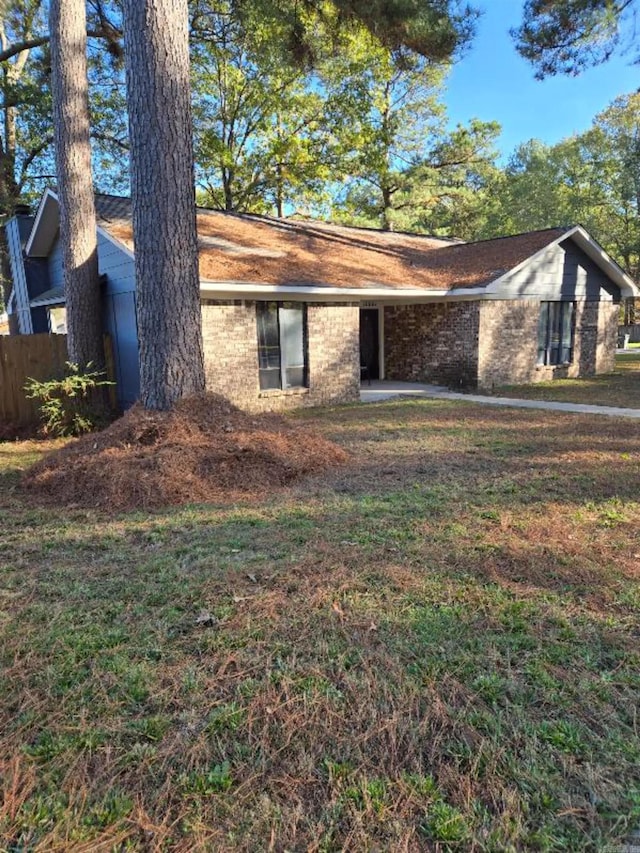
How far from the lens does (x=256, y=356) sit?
1028 cm

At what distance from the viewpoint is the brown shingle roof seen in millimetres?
10234

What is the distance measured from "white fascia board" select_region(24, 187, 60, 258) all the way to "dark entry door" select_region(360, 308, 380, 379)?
793 cm

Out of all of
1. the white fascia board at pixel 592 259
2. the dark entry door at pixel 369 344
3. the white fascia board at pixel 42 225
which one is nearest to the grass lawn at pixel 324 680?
the white fascia board at pixel 592 259

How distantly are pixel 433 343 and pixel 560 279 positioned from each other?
382 cm

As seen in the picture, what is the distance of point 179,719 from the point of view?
6.80 ft

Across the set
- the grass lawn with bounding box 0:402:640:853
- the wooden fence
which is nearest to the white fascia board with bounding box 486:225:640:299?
the grass lawn with bounding box 0:402:640:853

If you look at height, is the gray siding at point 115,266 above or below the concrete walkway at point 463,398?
above

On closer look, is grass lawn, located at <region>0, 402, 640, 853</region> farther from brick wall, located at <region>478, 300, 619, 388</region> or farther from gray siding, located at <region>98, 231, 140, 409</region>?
brick wall, located at <region>478, 300, 619, 388</region>

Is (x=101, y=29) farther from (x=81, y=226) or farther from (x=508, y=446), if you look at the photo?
(x=508, y=446)

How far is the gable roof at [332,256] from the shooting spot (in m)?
10.1

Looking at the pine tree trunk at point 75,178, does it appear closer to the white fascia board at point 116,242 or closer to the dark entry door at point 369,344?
the white fascia board at point 116,242

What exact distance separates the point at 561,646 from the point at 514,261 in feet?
39.5

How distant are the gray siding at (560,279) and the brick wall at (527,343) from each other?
25cm

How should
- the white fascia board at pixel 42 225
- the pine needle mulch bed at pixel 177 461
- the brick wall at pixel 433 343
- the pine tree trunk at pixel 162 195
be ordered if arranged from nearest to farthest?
the pine needle mulch bed at pixel 177 461, the pine tree trunk at pixel 162 195, the white fascia board at pixel 42 225, the brick wall at pixel 433 343
